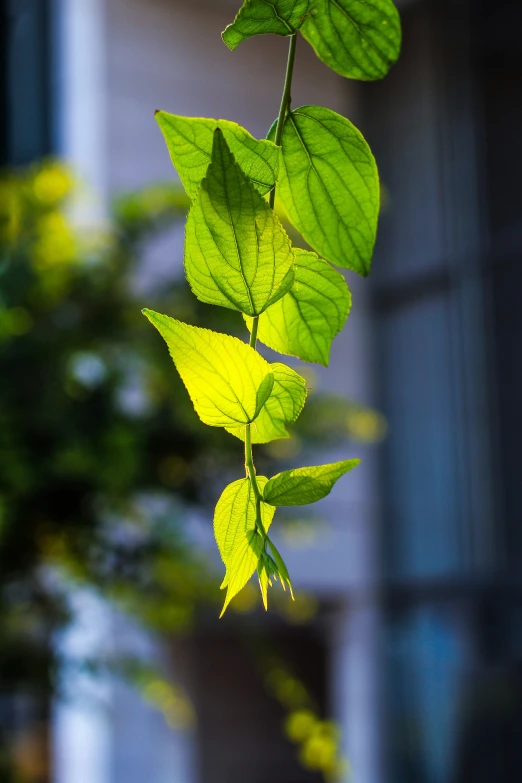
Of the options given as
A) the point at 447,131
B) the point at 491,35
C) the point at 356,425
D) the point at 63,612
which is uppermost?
the point at 491,35

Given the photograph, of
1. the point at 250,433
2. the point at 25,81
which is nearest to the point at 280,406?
the point at 250,433

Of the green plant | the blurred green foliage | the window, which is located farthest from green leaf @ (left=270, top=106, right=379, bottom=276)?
the window

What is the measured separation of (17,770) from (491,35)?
202 centimetres

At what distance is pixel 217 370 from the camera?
0.35 ft

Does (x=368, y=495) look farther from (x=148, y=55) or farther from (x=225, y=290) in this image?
(x=225, y=290)

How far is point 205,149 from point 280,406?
34 millimetres

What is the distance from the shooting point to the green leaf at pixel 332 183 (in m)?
0.13

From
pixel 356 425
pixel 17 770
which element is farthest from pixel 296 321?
pixel 17 770

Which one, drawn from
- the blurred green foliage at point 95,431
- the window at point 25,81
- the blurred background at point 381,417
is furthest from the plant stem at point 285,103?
the blurred background at point 381,417

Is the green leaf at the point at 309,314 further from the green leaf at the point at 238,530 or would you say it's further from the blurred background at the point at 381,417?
the blurred background at the point at 381,417

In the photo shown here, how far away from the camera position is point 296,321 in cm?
14

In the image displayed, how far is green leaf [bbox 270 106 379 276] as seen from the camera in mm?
127

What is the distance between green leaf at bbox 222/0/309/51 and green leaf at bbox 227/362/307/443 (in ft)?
0.14

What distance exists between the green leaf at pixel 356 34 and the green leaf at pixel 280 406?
5 centimetres
